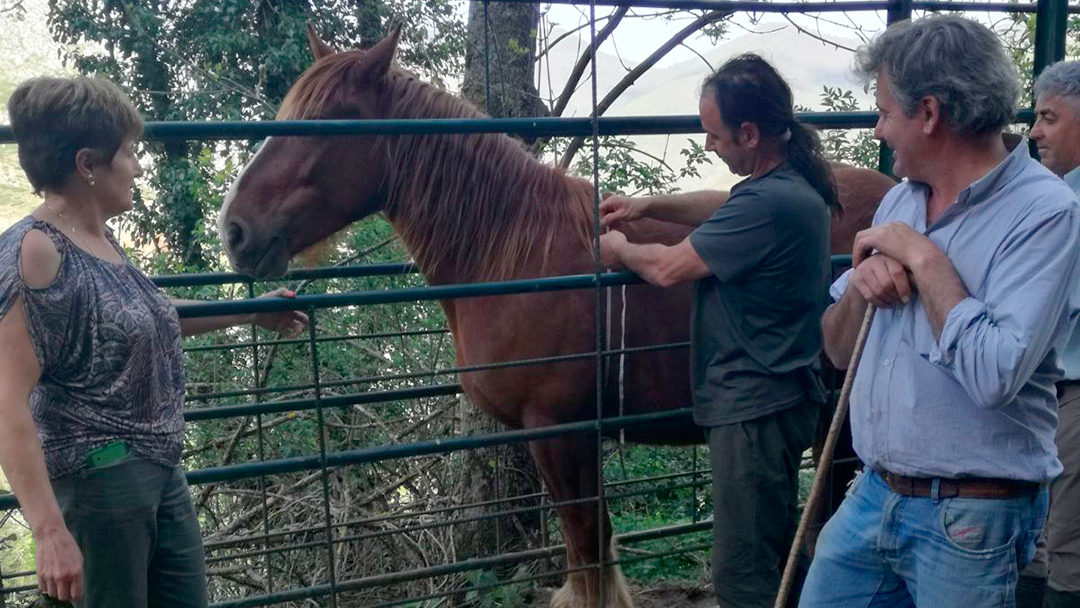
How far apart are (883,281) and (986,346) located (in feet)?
0.81

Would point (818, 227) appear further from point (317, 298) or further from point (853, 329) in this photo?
point (317, 298)

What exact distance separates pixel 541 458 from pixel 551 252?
0.74m

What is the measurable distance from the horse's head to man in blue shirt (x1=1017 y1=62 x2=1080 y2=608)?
2.13m

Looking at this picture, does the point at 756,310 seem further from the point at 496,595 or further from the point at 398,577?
the point at 496,595

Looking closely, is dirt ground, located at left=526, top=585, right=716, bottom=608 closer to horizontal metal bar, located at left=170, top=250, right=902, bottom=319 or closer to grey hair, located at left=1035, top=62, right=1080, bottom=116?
horizontal metal bar, located at left=170, top=250, right=902, bottom=319

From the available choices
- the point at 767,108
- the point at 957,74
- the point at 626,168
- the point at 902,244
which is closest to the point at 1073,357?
the point at 767,108

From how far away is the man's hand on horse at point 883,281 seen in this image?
1.67 meters

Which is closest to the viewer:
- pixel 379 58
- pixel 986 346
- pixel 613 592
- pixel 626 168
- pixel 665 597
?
pixel 986 346

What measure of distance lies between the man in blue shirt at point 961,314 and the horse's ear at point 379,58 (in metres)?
1.92

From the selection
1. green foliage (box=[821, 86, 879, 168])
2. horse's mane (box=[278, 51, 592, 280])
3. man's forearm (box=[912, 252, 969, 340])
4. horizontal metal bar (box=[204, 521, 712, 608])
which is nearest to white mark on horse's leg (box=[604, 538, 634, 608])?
horizontal metal bar (box=[204, 521, 712, 608])

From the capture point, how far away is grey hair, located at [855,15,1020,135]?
160 centimetres

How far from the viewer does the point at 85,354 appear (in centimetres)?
178

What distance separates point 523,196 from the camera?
3365 millimetres

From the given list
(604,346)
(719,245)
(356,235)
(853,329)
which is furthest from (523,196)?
(356,235)
